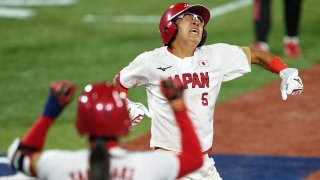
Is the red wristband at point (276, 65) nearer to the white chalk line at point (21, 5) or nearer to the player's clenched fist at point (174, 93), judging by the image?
the player's clenched fist at point (174, 93)

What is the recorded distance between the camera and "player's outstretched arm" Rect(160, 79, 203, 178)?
4.62 metres

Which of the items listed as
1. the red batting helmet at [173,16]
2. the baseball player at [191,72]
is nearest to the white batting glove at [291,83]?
the baseball player at [191,72]

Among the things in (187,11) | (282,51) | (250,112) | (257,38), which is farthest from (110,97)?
(282,51)

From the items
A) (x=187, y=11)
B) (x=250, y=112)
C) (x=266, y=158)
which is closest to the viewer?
(x=187, y=11)

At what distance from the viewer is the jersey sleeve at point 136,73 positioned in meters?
6.36

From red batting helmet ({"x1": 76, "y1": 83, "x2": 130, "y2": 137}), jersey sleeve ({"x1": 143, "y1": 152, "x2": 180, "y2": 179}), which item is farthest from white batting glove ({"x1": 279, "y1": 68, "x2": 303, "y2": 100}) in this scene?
red batting helmet ({"x1": 76, "y1": 83, "x2": 130, "y2": 137})

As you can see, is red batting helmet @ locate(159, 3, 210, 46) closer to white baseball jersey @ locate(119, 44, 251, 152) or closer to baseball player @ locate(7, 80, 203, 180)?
white baseball jersey @ locate(119, 44, 251, 152)

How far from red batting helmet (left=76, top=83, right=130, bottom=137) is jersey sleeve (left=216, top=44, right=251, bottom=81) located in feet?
6.22

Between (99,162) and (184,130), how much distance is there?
22.0 inches

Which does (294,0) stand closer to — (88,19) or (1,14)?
(88,19)

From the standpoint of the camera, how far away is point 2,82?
11695 millimetres

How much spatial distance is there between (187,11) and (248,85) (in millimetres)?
5345

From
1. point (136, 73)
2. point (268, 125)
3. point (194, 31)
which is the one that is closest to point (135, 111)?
point (136, 73)

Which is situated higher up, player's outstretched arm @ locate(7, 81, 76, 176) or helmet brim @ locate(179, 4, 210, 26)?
helmet brim @ locate(179, 4, 210, 26)
